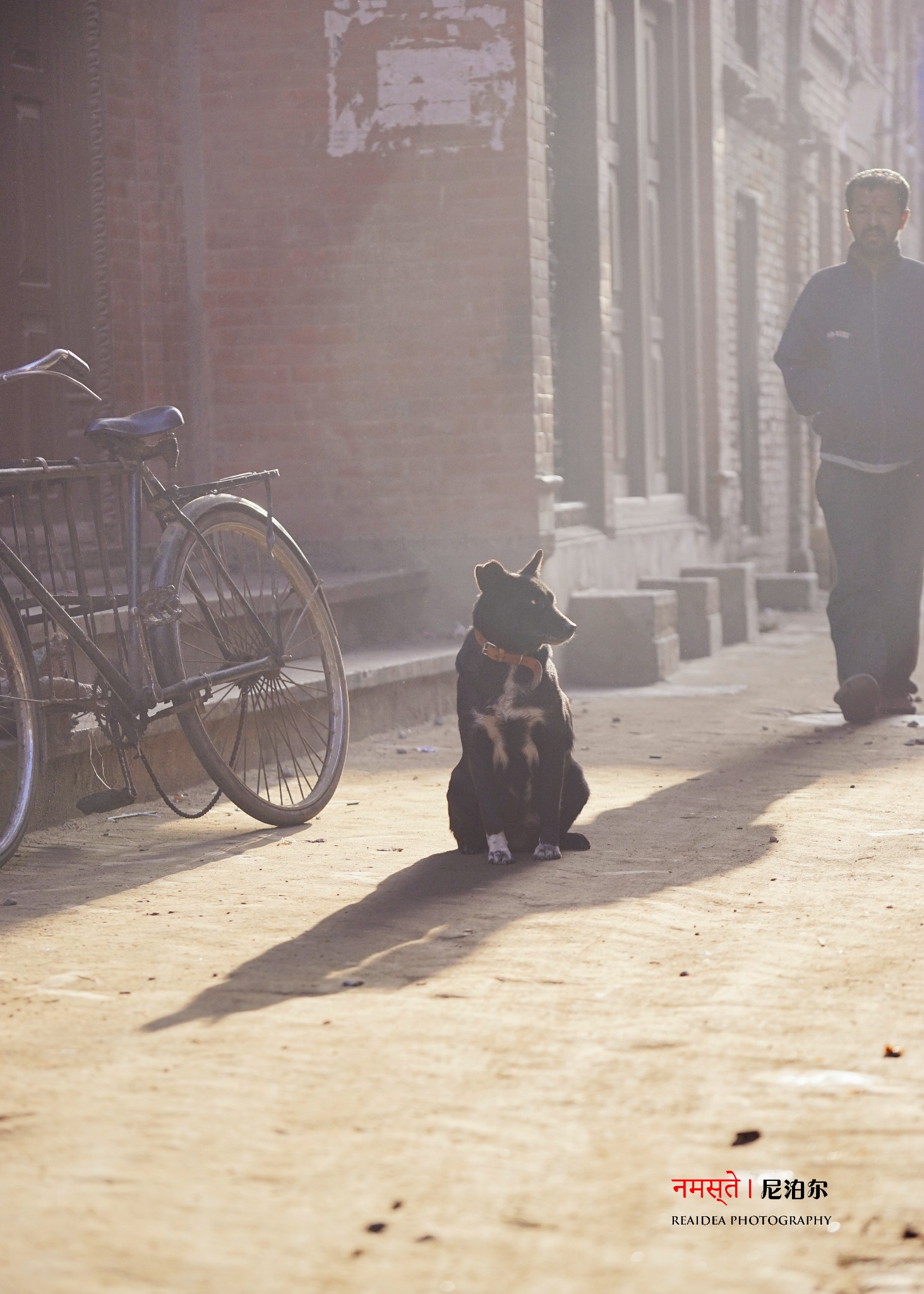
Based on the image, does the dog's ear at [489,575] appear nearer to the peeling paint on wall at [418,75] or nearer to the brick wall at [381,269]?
the brick wall at [381,269]

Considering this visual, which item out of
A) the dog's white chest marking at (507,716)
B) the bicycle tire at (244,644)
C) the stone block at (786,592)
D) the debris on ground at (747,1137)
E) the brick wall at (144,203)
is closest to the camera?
the debris on ground at (747,1137)

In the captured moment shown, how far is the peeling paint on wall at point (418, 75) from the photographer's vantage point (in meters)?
7.97

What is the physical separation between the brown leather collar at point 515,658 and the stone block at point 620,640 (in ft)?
14.8

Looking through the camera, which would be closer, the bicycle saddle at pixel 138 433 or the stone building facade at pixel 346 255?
the bicycle saddle at pixel 138 433

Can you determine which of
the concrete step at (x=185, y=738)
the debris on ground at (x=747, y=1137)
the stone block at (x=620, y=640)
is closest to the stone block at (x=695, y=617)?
the stone block at (x=620, y=640)

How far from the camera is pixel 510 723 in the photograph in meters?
4.18

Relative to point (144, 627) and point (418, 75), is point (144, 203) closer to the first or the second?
point (418, 75)

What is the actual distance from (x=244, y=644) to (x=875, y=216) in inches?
139

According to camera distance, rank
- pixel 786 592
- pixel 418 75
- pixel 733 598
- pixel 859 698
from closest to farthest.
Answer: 1. pixel 859 698
2. pixel 418 75
3. pixel 733 598
4. pixel 786 592

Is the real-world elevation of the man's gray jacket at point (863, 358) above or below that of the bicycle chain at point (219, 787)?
above

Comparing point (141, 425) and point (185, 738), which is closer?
point (141, 425)

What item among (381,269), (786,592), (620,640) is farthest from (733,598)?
(381,269)

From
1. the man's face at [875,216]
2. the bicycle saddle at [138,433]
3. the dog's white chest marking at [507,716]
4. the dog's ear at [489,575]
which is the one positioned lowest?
the dog's white chest marking at [507,716]

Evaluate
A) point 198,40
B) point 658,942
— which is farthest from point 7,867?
point 198,40
